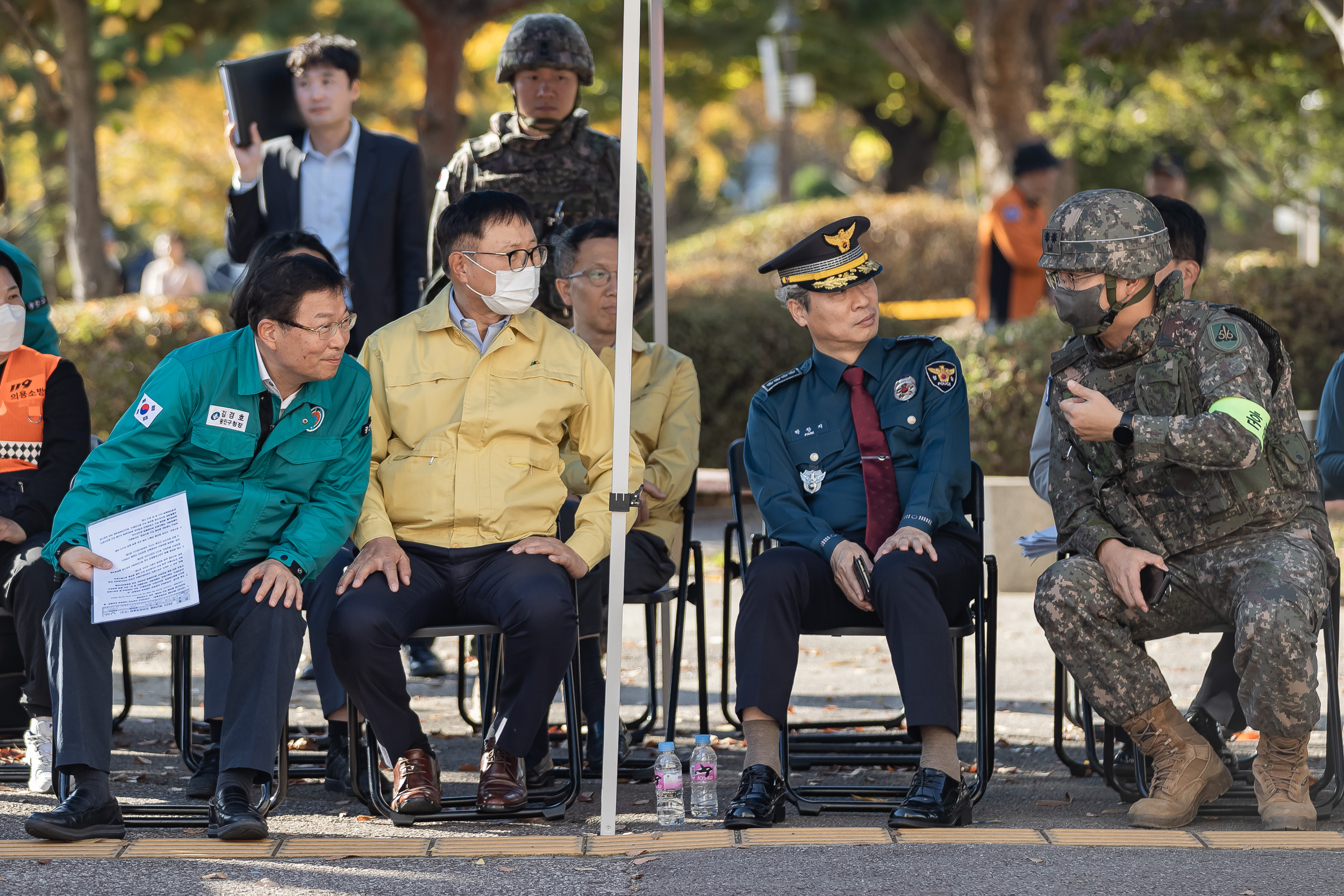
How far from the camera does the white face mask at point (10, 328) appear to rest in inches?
194

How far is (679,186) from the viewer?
41219 millimetres

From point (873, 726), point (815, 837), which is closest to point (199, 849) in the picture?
point (815, 837)

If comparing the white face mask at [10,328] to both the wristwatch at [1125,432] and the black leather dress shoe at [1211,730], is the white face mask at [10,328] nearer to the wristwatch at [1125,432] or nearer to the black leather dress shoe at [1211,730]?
the wristwatch at [1125,432]

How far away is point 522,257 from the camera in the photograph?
4.75 metres

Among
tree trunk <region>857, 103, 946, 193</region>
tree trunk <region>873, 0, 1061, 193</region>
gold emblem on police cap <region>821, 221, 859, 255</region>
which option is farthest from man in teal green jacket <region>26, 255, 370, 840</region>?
tree trunk <region>857, 103, 946, 193</region>

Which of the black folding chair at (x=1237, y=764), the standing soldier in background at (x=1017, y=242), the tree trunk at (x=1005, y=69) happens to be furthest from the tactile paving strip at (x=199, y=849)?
the tree trunk at (x=1005, y=69)

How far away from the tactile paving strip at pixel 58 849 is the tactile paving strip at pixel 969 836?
77.5 inches

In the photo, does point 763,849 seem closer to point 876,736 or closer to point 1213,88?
point 876,736

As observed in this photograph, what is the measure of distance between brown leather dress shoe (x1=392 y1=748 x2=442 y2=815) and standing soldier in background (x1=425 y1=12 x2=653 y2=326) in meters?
2.16

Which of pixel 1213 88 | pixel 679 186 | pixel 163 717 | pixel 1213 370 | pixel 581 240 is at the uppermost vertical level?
pixel 679 186

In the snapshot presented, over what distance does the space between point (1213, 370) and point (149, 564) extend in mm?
2887

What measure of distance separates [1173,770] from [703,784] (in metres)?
1.27

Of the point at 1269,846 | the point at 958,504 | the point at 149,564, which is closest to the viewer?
the point at 1269,846

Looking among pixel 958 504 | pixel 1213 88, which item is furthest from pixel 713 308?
pixel 1213 88
